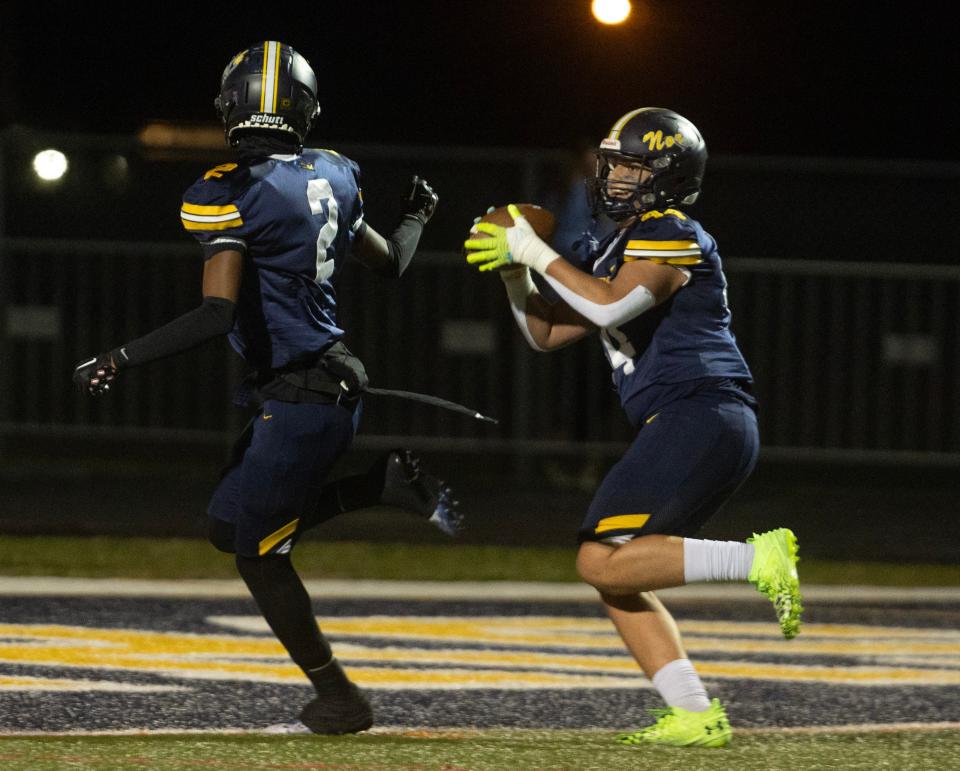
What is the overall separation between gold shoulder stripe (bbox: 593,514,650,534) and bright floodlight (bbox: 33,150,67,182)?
27.6 feet

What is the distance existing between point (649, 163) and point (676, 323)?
0.48m

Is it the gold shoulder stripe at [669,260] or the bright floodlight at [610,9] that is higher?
the bright floodlight at [610,9]

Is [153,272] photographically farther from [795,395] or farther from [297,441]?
[297,441]

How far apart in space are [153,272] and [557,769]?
8.58 m

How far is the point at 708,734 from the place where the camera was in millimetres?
5949

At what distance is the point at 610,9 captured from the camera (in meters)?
14.6

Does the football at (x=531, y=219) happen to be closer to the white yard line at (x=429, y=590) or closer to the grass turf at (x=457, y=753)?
the grass turf at (x=457, y=753)

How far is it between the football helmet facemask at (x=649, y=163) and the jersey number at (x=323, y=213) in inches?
31.0

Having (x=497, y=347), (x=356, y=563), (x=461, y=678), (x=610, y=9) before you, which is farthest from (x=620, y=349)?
(x=610, y=9)

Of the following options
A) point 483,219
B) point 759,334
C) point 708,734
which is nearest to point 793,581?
point 708,734

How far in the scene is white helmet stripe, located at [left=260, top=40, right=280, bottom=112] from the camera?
6.03 metres

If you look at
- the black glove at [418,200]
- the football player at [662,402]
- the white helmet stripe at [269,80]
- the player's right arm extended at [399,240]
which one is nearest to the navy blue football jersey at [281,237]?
the white helmet stripe at [269,80]

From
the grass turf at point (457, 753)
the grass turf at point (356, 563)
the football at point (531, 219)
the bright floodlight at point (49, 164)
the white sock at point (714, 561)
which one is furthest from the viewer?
the bright floodlight at point (49, 164)

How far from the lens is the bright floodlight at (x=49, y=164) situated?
1360 cm
